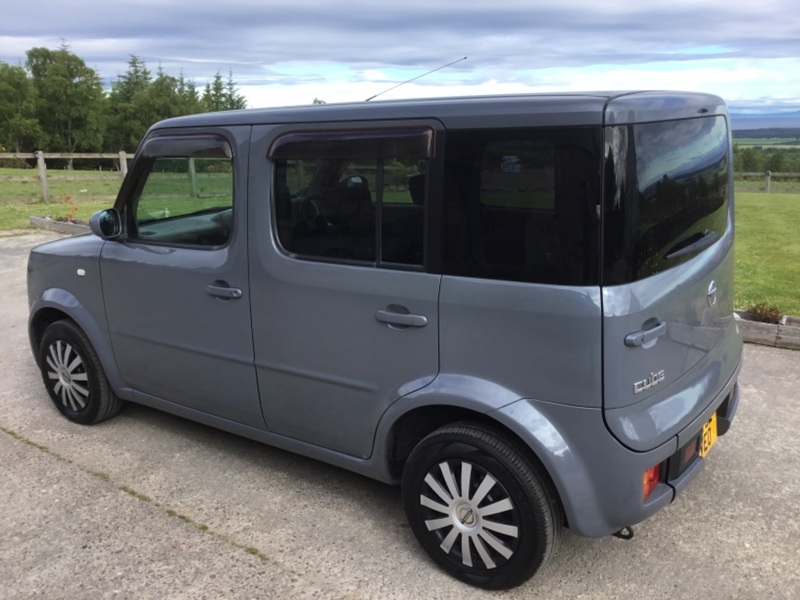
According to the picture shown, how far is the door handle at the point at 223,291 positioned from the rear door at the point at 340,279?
111 mm

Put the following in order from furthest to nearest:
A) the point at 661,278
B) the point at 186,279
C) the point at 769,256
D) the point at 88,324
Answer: the point at 769,256, the point at 88,324, the point at 186,279, the point at 661,278

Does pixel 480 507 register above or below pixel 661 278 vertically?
below

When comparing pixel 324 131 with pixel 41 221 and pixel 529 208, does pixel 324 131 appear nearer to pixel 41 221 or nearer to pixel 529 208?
pixel 529 208

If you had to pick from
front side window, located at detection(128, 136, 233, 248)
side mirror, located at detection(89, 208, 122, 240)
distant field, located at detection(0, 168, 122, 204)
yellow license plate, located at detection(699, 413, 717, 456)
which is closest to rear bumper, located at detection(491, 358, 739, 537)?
yellow license plate, located at detection(699, 413, 717, 456)

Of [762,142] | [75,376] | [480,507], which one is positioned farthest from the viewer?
[762,142]

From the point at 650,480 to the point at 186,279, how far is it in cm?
244

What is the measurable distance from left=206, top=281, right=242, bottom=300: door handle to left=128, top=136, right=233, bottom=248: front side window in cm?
21

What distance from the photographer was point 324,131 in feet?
9.89

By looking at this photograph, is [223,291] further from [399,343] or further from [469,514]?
[469,514]

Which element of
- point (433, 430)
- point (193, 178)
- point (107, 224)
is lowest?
point (433, 430)

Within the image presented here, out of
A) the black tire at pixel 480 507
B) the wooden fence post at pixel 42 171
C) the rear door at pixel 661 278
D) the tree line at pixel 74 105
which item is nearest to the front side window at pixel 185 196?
the black tire at pixel 480 507

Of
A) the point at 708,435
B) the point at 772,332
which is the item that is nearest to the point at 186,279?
the point at 708,435

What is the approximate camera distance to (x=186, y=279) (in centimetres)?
359

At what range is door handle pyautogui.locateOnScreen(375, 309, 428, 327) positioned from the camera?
276 centimetres
